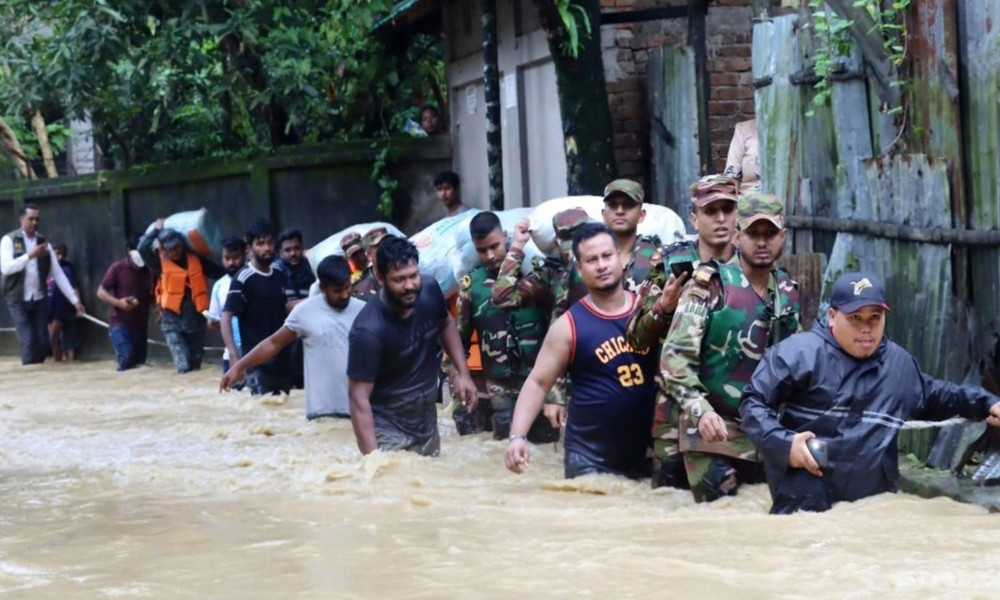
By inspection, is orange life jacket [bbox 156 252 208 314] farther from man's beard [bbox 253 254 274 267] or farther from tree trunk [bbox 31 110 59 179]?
tree trunk [bbox 31 110 59 179]

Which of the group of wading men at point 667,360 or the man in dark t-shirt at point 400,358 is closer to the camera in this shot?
the group of wading men at point 667,360

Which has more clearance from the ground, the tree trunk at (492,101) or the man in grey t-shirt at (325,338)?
the tree trunk at (492,101)

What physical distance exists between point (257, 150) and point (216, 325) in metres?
2.14

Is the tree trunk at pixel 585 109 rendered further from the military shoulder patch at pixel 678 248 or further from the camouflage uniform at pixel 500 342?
the military shoulder patch at pixel 678 248

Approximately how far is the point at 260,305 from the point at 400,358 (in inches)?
171

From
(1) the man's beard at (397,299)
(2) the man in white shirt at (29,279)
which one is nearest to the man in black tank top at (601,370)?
(1) the man's beard at (397,299)

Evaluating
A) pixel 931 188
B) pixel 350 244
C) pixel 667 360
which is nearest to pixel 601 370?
pixel 667 360

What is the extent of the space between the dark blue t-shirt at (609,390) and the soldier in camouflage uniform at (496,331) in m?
2.15

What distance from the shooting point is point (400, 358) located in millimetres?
8492

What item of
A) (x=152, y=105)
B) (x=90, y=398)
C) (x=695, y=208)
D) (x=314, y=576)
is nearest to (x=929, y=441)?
(x=695, y=208)

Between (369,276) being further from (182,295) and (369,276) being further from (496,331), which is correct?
(182,295)

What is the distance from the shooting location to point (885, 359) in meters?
6.21

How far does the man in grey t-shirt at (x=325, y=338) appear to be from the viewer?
962cm

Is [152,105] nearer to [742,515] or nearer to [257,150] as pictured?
[257,150]
